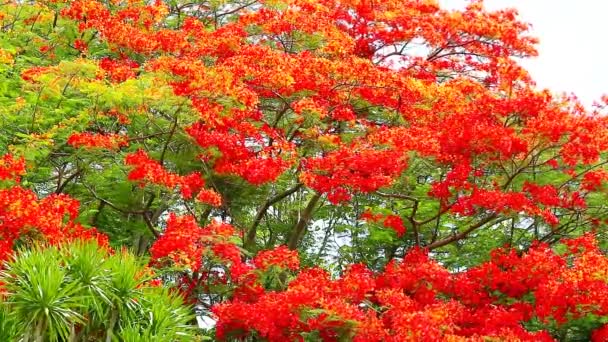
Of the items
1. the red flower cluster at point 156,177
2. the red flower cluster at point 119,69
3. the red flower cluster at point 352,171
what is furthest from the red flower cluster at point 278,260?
the red flower cluster at point 119,69

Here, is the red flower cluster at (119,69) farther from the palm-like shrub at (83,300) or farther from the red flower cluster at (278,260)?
the palm-like shrub at (83,300)

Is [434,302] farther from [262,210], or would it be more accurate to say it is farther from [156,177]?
[156,177]

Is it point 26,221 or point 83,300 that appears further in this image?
point 26,221

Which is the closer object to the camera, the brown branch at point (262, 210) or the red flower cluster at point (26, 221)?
the red flower cluster at point (26, 221)

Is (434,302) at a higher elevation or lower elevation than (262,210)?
lower

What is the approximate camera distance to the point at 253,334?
12188mm

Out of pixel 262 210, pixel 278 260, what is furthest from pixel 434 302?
pixel 262 210

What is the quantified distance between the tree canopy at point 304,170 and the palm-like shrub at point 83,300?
46 millimetres

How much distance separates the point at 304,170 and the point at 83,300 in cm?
477

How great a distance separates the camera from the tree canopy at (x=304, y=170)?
11.0 metres

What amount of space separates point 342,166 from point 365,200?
3.06 metres

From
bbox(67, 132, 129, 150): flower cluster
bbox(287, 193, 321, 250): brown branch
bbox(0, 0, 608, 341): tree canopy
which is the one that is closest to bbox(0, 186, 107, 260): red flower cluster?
bbox(0, 0, 608, 341): tree canopy

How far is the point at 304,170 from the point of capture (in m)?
13.3

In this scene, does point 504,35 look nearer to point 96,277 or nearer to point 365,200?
point 365,200
